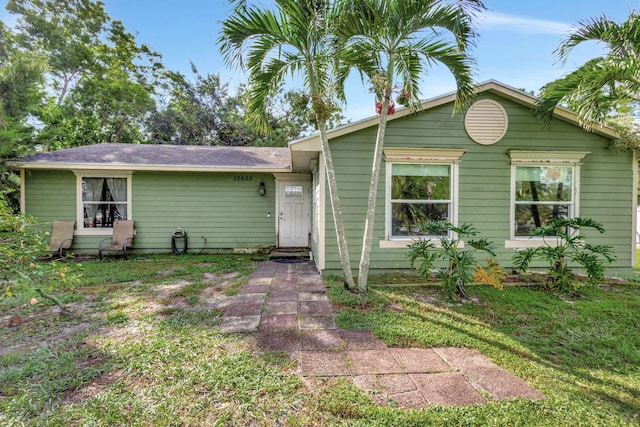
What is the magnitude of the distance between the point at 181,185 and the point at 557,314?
820 centimetres

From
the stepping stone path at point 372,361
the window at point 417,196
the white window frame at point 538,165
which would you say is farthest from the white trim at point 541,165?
the stepping stone path at point 372,361

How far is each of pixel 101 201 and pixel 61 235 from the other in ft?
3.82

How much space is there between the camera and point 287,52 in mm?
4055

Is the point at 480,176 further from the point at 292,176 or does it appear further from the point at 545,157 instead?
the point at 292,176

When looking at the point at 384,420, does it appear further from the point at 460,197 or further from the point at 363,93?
the point at 460,197

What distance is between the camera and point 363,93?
4.23 metres

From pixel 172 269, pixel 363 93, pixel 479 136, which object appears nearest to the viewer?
pixel 363 93

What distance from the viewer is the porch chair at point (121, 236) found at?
6781 millimetres

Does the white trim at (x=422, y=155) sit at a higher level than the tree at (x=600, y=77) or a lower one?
lower

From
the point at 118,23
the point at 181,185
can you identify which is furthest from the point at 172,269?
the point at 118,23

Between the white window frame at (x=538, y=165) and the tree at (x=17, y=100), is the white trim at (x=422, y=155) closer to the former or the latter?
the white window frame at (x=538, y=165)

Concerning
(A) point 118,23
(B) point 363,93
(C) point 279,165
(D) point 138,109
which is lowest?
(C) point 279,165

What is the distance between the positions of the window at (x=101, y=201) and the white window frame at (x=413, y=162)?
672 centimetres

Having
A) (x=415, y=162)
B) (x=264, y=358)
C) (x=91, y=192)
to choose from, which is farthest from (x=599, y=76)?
(x=91, y=192)
